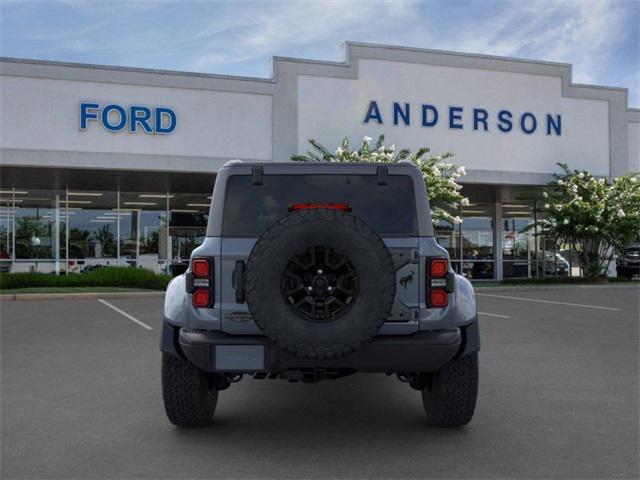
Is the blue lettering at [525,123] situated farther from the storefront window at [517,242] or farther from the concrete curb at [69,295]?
the concrete curb at [69,295]

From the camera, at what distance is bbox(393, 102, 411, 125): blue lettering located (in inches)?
954

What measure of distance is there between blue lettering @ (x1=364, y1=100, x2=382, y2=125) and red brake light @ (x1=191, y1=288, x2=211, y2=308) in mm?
20067

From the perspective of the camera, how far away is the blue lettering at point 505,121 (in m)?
25.6

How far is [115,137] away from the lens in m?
21.2

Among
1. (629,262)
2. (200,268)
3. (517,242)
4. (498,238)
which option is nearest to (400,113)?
(498,238)

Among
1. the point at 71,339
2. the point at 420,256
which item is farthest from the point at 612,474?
A: the point at 71,339

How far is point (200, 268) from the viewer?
4500 mm

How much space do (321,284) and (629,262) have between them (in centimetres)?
2814

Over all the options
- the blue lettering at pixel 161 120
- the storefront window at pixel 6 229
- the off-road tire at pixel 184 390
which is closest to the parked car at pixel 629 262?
the blue lettering at pixel 161 120

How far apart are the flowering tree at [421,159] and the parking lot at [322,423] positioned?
517 inches

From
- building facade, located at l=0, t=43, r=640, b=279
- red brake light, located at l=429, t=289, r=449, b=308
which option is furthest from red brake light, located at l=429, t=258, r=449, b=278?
building facade, located at l=0, t=43, r=640, b=279

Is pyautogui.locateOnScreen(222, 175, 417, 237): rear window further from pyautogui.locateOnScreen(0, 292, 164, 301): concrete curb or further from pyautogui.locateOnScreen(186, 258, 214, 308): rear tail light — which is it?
pyautogui.locateOnScreen(0, 292, 164, 301): concrete curb

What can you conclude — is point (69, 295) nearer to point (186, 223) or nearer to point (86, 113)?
point (86, 113)

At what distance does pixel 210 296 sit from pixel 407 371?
1.42m
